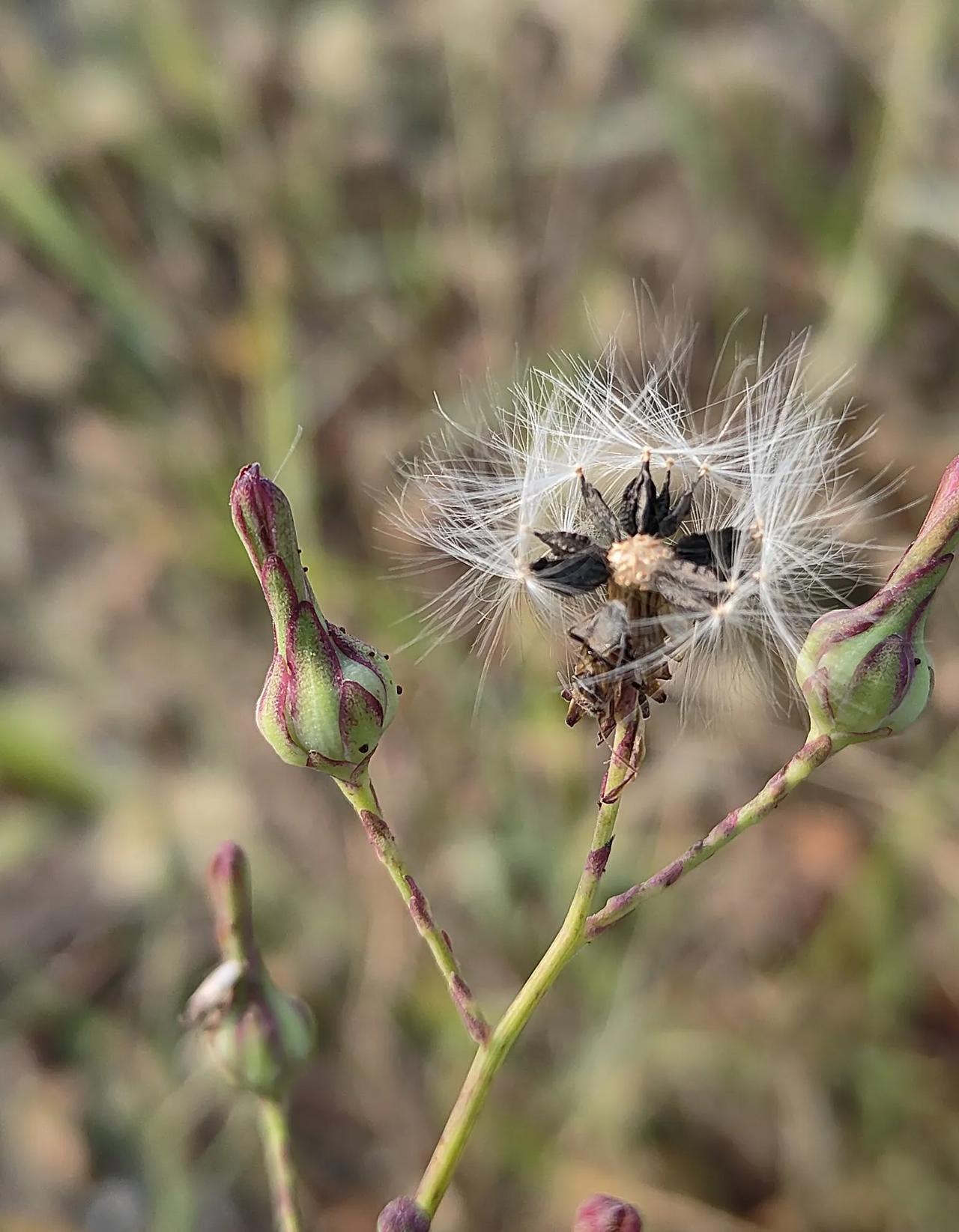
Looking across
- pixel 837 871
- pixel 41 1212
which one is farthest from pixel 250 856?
pixel 837 871

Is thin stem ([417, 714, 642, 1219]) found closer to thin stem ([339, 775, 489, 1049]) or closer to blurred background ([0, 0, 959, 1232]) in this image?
thin stem ([339, 775, 489, 1049])

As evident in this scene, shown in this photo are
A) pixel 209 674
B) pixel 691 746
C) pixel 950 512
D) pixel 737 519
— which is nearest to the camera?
pixel 950 512

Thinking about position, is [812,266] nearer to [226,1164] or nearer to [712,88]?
[712,88]

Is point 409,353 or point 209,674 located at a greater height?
point 409,353

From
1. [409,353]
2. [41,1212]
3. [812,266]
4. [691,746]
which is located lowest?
[41,1212]

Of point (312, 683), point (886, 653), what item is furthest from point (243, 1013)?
point (886, 653)

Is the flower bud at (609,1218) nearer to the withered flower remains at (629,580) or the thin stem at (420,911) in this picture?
the thin stem at (420,911)
